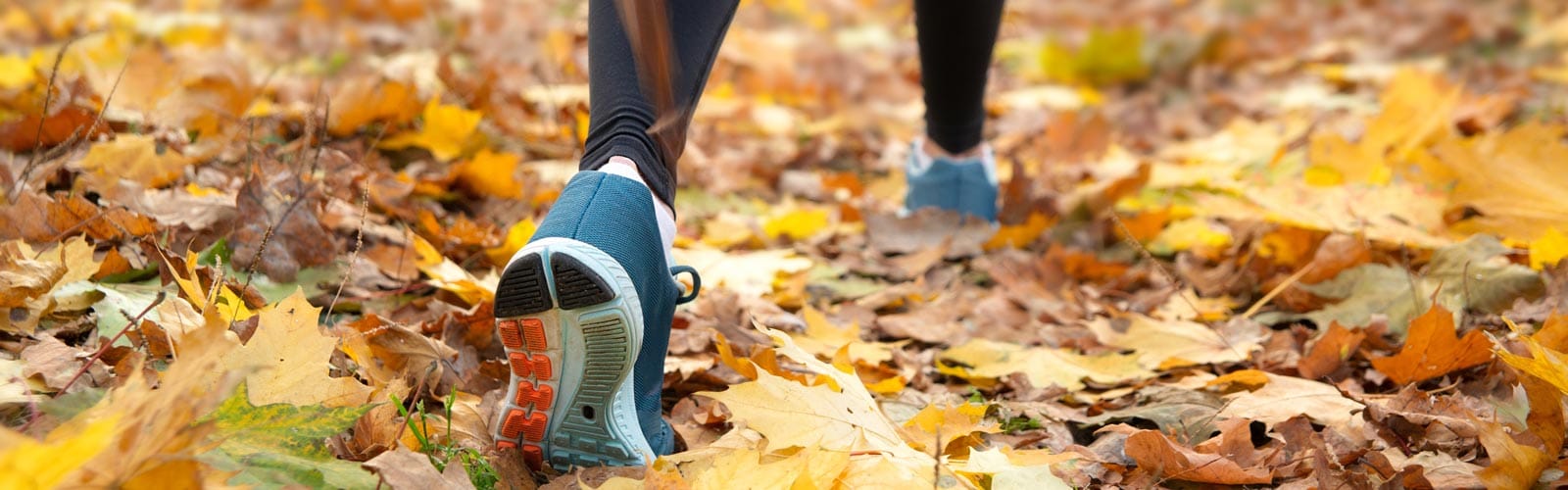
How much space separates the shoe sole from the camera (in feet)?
3.15

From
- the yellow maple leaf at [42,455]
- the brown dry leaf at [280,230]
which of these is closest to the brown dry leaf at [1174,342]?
the brown dry leaf at [280,230]

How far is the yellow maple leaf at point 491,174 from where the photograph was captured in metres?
1.79

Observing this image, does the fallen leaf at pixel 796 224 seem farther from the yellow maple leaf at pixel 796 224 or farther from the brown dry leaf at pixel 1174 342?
the brown dry leaf at pixel 1174 342

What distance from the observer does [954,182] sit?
6.51ft

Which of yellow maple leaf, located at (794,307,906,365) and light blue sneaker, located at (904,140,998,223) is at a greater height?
yellow maple leaf, located at (794,307,906,365)

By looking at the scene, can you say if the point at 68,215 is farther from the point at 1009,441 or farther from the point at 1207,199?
the point at 1207,199

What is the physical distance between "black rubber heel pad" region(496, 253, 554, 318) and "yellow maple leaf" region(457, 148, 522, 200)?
2.75 ft

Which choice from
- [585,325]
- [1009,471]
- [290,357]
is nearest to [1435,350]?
[1009,471]

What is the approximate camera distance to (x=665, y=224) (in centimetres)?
112

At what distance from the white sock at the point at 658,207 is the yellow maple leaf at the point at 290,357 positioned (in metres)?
0.29

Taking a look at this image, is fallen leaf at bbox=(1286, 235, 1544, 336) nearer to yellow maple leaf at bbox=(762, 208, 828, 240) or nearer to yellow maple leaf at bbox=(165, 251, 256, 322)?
yellow maple leaf at bbox=(762, 208, 828, 240)

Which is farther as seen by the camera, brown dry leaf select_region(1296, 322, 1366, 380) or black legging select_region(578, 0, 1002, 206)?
brown dry leaf select_region(1296, 322, 1366, 380)

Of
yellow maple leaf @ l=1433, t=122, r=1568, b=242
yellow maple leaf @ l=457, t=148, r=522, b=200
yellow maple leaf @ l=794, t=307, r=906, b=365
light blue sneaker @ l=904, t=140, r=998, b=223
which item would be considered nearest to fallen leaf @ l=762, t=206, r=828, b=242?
light blue sneaker @ l=904, t=140, r=998, b=223

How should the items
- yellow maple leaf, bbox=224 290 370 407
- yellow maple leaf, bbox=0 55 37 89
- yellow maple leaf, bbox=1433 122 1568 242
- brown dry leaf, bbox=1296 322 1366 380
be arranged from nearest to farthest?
yellow maple leaf, bbox=224 290 370 407 → brown dry leaf, bbox=1296 322 1366 380 → yellow maple leaf, bbox=1433 122 1568 242 → yellow maple leaf, bbox=0 55 37 89
